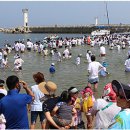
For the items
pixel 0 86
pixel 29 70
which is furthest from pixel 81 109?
pixel 29 70

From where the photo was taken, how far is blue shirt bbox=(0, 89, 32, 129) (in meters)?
5.07

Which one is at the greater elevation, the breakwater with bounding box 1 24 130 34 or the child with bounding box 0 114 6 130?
the breakwater with bounding box 1 24 130 34

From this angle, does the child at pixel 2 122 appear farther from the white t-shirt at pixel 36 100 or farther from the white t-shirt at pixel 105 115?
the white t-shirt at pixel 105 115

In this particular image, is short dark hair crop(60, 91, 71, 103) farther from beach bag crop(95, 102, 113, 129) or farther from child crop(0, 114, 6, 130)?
child crop(0, 114, 6, 130)

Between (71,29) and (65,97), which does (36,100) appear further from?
(71,29)

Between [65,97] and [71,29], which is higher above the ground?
[71,29]

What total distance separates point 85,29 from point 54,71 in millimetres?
81868

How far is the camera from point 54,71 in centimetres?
1914

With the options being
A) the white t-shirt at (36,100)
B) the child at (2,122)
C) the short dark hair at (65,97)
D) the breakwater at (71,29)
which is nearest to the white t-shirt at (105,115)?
the short dark hair at (65,97)

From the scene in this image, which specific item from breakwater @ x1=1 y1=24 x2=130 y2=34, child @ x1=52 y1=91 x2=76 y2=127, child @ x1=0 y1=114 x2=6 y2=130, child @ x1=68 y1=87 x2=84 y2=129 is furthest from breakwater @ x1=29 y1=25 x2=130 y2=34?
child @ x1=52 y1=91 x2=76 y2=127

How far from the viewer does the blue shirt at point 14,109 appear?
507 cm

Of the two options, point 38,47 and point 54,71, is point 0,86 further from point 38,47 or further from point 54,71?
point 38,47

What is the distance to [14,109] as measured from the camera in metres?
5.11

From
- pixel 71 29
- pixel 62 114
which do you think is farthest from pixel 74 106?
pixel 71 29
